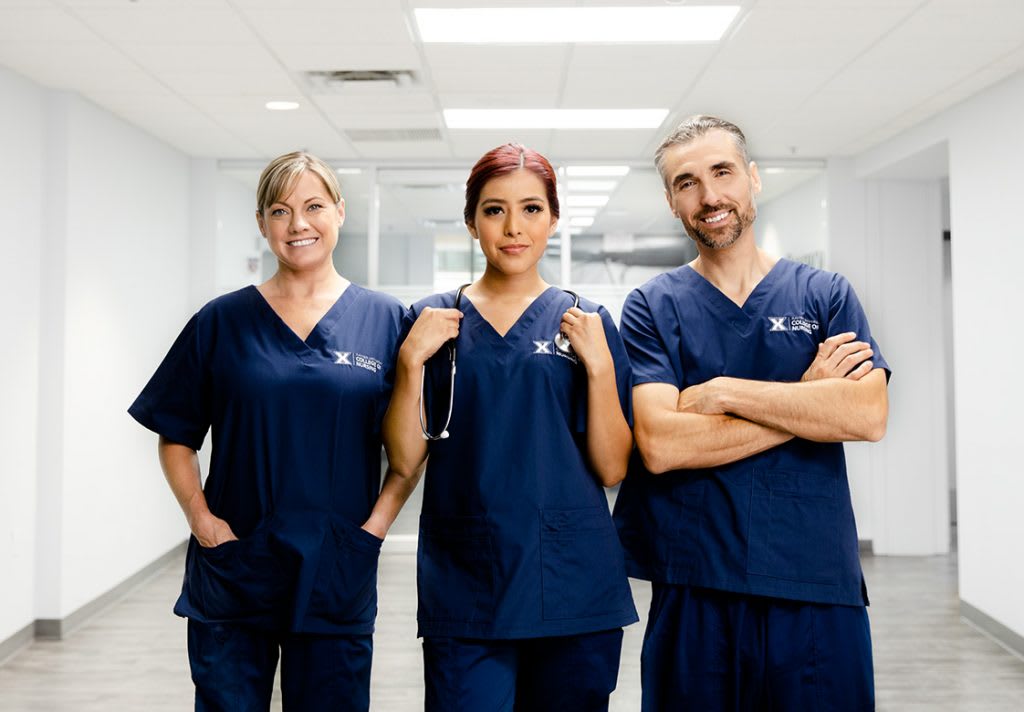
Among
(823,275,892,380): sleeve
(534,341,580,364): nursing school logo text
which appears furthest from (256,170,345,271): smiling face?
(823,275,892,380): sleeve

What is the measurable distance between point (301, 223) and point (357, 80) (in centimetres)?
260

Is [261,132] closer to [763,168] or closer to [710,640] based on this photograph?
[763,168]

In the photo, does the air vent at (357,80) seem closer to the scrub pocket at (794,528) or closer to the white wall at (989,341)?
the white wall at (989,341)

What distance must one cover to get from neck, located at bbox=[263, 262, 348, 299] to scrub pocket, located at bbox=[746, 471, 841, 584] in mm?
879

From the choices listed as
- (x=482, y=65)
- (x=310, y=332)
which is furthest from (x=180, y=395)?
(x=482, y=65)

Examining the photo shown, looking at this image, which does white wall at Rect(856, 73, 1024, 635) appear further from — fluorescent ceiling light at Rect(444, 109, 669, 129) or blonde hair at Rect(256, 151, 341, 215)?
blonde hair at Rect(256, 151, 341, 215)

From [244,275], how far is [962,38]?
4.59 m

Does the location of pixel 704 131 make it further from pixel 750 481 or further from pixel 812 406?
pixel 750 481

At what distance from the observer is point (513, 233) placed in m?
1.53

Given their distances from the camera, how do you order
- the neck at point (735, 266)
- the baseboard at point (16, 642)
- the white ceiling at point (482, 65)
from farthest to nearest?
the baseboard at point (16, 642) → the white ceiling at point (482, 65) → the neck at point (735, 266)

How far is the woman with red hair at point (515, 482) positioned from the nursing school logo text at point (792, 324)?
320 mm

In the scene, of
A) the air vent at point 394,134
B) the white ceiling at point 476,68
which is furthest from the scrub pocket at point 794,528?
the air vent at point 394,134

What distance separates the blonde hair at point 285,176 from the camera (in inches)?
66.6

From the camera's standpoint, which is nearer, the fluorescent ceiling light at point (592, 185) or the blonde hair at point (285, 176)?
the blonde hair at point (285, 176)
